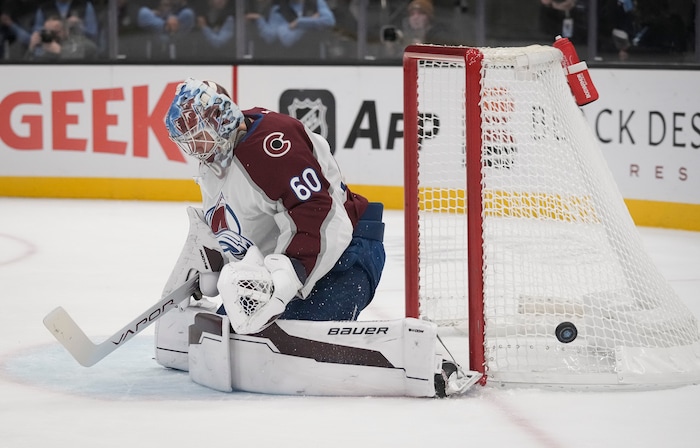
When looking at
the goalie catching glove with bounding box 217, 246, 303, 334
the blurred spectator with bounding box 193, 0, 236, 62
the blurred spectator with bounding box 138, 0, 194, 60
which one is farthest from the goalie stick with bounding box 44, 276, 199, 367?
the blurred spectator with bounding box 138, 0, 194, 60

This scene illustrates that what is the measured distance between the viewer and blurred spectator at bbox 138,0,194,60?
298 inches

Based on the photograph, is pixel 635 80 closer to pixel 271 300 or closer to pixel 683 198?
pixel 683 198

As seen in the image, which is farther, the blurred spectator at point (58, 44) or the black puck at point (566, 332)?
the blurred spectator at point (58, 44)

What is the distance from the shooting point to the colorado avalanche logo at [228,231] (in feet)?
10.1

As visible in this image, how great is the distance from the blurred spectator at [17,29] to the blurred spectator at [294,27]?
1.46 metres

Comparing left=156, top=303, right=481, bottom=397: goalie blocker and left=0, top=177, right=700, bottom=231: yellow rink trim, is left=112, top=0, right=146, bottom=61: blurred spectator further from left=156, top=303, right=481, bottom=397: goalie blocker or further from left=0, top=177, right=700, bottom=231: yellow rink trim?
left=156, top=303, right=481, bottom=397: goalie blocker

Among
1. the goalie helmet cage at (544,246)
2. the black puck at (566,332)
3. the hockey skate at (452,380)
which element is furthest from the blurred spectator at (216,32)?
the hockey skate at (452,380)

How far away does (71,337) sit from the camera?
3.10 meters

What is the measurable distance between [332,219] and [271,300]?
254mm

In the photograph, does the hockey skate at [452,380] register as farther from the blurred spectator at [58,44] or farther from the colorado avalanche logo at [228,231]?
the blurred spectator at [58,44]

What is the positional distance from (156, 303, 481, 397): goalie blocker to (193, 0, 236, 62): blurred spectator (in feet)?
15.3

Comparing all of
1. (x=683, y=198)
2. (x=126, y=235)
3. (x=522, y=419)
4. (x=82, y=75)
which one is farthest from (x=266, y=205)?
(x=82, y=75)

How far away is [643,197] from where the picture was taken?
632cm

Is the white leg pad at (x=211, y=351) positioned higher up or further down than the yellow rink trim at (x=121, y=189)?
further down
